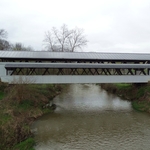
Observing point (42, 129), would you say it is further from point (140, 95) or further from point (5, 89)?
point (140, 95)

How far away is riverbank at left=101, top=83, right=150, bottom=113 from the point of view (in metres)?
17.1

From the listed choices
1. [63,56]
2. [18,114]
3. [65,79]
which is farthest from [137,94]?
[18,114]

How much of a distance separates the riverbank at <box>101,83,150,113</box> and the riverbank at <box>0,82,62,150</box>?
27.3ft

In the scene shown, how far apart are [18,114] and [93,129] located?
532 centimetres

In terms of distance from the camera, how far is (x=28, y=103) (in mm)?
15000

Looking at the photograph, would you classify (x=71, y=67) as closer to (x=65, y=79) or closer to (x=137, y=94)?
(x=65, y=79)

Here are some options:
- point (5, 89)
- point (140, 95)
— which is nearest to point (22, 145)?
point (5, 89)

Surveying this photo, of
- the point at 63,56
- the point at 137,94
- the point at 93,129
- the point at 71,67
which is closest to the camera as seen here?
the point at 93,129

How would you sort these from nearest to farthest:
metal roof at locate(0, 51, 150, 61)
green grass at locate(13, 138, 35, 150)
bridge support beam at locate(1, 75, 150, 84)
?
green grass at locate(13, 138, 35, 150) → bridge support beam at locate(1, 75, 150, 84) → metal roof at locate(0, 51, 150, 61)

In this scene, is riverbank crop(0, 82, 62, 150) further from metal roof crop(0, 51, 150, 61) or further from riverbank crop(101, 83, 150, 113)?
riverbank crop(101, 83, 150, 113)

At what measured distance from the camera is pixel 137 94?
64.8 ft

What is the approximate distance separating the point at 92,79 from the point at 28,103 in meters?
6.00

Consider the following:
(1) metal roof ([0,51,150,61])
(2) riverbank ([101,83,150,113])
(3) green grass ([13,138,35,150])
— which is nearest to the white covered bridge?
(1) metal roof ([0,51,150,61])

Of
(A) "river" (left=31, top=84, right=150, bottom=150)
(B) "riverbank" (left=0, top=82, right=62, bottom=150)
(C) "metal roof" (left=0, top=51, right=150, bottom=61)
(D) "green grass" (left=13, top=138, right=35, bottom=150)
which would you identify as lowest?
(A) "river" (left=31, top=84, right=150, bottom=150)
